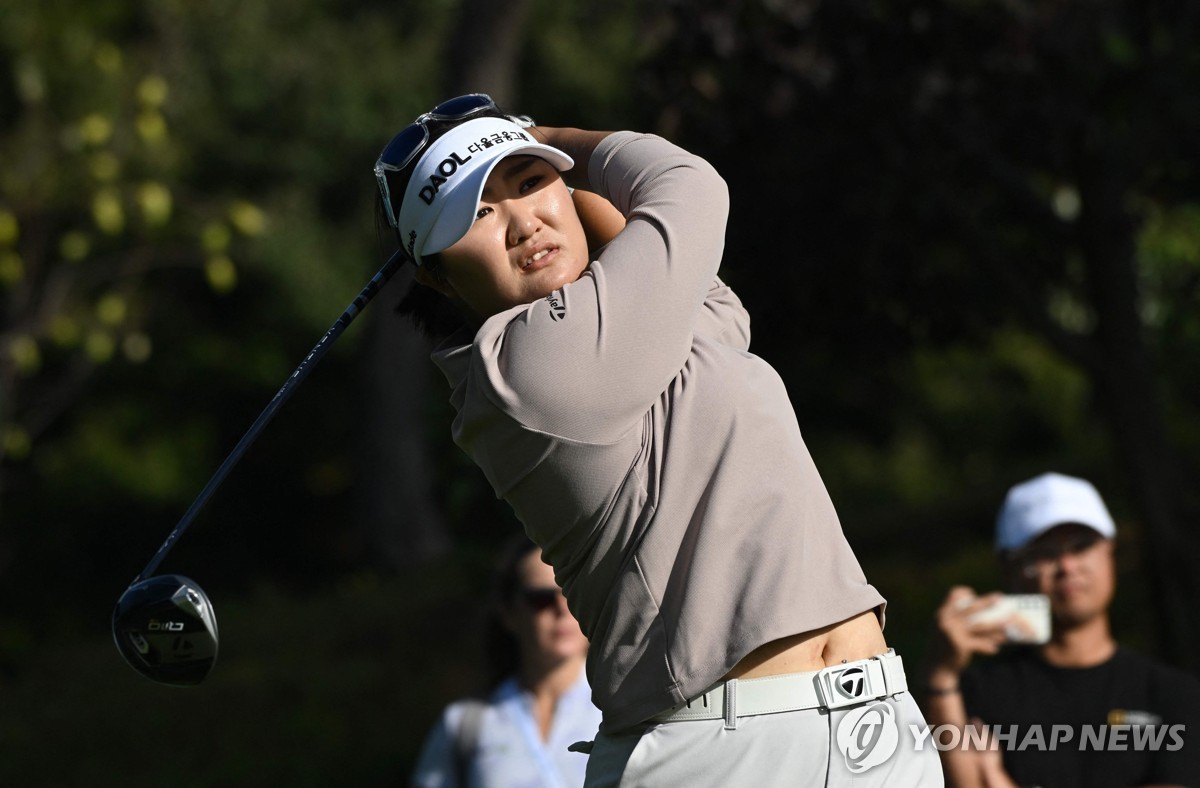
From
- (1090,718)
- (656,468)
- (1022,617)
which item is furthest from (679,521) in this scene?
(1090,718)

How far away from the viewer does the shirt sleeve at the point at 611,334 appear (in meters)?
2.56

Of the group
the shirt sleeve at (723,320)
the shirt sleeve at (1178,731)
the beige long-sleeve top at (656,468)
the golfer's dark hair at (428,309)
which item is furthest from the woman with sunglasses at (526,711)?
the beige long-sleeve top at (656,468)

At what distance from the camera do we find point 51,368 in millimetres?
21516

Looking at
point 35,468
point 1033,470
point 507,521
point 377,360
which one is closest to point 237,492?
point 35,468

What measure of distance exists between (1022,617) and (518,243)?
6.39 feet

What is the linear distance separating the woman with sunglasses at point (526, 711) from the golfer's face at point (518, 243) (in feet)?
6.85

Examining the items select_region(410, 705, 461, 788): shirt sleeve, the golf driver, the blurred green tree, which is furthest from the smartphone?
the blurred green tree

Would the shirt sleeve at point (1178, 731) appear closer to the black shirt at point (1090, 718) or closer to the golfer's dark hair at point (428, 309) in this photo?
the black shirt at point (1090, 718)

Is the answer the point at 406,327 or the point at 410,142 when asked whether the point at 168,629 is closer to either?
the point at 410,142

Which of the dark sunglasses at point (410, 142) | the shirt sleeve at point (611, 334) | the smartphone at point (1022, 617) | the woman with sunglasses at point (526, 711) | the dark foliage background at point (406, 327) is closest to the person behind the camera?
the shirt sleeve at point (611, 334)

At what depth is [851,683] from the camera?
8.66 ft

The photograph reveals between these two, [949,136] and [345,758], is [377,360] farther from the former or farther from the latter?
[949,136]

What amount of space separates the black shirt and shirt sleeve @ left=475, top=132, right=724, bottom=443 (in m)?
2.09

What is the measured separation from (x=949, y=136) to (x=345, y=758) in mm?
5470
